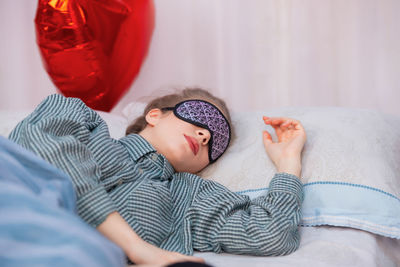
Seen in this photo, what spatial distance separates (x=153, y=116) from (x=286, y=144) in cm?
38

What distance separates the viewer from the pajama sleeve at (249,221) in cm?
95

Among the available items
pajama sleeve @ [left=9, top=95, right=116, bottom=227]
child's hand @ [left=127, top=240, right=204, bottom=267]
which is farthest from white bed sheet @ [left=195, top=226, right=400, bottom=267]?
pajama sleeve @ [left=9, top=95, right=116, bottom=227]

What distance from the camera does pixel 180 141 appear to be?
1169 mm

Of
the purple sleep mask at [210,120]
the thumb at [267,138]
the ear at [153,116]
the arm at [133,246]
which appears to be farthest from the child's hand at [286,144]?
the arm at [133,246]

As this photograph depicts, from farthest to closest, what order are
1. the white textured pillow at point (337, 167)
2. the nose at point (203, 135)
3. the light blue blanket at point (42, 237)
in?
the nose at point (203, 135)
the white textured pillow at point (337, 167)
the light blue blanket at point (42, 237)

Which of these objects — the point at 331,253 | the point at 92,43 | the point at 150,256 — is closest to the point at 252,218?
the point at 331,253

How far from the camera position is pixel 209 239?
100 cm

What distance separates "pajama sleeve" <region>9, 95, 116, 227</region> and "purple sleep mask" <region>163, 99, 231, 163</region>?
0.24 metres

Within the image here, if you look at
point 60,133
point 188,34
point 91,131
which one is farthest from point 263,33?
point 60,133

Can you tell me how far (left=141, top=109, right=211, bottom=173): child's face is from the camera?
1169 millimetres

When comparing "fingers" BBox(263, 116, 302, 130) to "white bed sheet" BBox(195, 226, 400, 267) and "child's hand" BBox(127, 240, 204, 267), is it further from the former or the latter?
"child's hand" BBox(127, 240, 204, 267)

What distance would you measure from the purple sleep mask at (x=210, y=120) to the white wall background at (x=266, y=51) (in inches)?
26.2

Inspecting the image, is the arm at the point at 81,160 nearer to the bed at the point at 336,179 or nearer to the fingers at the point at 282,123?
the bed at the point at 336,179

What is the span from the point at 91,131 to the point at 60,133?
0.13 m
